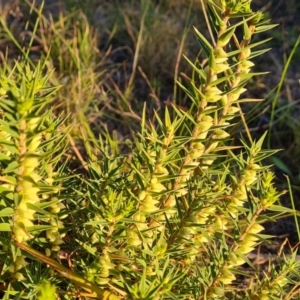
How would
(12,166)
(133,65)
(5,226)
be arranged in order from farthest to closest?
(133,65) < (5,226) < (12,166)

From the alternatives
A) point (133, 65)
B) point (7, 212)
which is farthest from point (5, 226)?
point (133, 65)

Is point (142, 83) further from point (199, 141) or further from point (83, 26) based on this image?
point (199, 141)

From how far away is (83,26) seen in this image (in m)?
2.35

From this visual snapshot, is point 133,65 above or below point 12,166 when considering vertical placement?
below

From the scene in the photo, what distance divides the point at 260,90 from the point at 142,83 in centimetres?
52

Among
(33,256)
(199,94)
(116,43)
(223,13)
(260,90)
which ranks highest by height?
(223,13)

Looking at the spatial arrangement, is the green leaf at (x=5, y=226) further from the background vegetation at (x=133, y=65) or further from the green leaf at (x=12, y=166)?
the background vegetation at (x=133, y=65)

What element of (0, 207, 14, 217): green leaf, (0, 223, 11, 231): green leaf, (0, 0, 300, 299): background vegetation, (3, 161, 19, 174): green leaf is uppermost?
(3, 161, 19, 174): green leaf

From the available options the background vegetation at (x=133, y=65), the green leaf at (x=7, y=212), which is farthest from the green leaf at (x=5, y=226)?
the background vegetation at (x=133, y=65)

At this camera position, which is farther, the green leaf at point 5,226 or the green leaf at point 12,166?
the green leaf at point 5,226

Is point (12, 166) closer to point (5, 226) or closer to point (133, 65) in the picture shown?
point (5, 226)

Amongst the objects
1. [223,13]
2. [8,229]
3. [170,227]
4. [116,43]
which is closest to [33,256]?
[8,229]

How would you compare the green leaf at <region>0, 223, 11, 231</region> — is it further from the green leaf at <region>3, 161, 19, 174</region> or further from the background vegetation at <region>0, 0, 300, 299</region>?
the background vegetation at <region>0, 0, 300, 299</region>

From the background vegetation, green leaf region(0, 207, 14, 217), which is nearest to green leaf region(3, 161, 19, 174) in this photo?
green leaf region(0, 207, 14, 217)
